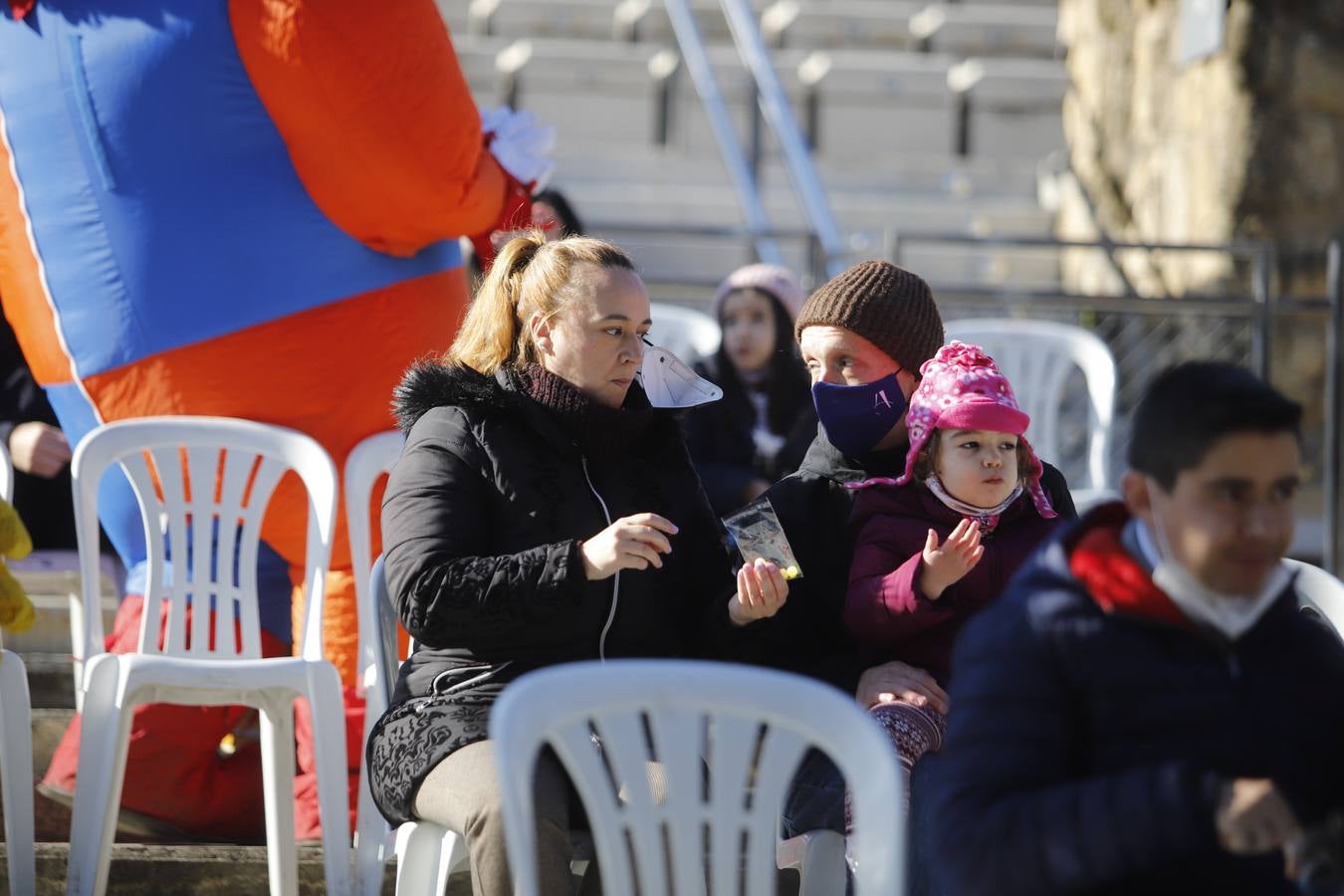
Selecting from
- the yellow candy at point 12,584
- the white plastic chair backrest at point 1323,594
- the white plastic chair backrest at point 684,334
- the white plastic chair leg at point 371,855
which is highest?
the white plastic chair backrest at point 684,334

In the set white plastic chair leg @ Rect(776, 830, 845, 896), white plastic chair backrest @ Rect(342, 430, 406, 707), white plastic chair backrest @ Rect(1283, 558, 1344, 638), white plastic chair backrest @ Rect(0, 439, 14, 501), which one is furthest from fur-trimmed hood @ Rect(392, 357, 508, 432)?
white plastic chair backrest @ Rect(1283, 558, 1344, 638)

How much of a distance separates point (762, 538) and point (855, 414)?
1.42 ft

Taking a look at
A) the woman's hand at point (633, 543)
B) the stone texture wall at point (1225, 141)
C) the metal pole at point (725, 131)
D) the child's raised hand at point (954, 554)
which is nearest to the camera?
the woman's hand at point (633, 543)

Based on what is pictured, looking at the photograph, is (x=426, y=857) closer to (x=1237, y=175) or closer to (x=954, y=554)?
(x=954, y=554)

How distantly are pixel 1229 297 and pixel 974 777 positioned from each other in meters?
4.55

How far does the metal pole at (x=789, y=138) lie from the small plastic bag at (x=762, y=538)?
311cm

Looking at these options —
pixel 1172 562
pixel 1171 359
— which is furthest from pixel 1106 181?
pixel 1172 562

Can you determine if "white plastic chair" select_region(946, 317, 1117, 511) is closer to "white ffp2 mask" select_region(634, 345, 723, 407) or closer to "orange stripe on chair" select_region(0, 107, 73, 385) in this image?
"white ffp2 mask" select_region(634, 345, 723, 407)

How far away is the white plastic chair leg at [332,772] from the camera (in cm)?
308

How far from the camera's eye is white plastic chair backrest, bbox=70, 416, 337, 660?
3439mm

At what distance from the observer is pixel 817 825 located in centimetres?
271

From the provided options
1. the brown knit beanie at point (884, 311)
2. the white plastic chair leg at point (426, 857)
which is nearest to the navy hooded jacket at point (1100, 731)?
the white plastic chair leg at point (426, 857)

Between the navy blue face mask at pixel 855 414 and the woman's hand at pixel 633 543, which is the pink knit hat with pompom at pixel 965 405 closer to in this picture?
the navy blue face mask at pixel 855 414

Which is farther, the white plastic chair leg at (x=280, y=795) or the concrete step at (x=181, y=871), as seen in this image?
the concrete step at (x=181, y=871)
